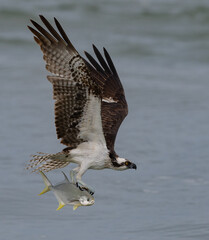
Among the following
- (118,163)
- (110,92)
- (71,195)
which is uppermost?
(110,92)

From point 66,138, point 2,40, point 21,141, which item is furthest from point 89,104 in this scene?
point 2,40

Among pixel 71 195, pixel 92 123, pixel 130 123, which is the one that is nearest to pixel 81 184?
pixel 71 195

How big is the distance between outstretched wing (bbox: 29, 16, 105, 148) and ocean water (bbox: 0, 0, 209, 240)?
135 centimetres

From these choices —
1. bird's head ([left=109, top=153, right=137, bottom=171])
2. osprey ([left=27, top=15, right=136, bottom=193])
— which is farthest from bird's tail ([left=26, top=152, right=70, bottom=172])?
bird's head ([left=109, top=153, right=137, bottom=171])

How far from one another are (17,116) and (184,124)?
8.36ft

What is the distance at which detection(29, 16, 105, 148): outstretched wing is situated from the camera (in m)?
7.55

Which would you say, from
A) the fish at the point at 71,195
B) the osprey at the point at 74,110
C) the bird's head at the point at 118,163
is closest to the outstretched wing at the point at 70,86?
the osprey at the point at 74,110

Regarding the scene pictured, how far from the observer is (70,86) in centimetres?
775

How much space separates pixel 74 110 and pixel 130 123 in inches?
188

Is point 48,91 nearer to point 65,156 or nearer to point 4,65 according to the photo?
point 4,65

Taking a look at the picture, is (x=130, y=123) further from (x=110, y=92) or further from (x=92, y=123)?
(x=92, y=123)

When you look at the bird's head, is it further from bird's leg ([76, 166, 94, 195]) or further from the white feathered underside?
bird's leg ([76, 166, 94, 195])

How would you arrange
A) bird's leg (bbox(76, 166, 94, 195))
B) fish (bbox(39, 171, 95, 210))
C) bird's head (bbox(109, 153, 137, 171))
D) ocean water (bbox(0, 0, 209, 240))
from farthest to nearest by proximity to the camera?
1. ocean water (bbox(0, 0, 209, 240))
2. bird's head (bbox(109, 153, 137, 171))
3. bird's leg (bbox(76, 166, 94, 195))
4. fish (bbox(39, 171, 95, 210))

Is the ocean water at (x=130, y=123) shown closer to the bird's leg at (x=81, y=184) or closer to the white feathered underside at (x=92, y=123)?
the bird's leg at (x=81, y=184)
